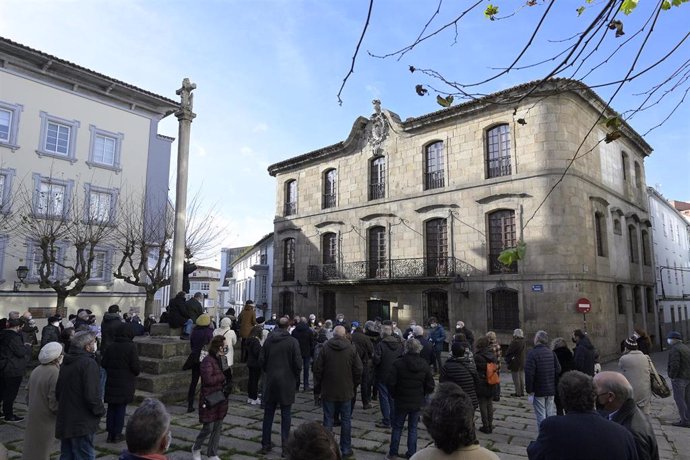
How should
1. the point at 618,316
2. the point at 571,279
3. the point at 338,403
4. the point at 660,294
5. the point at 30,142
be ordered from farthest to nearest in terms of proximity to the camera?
the point at 660,294
the point at 30,142
the point at 618,316
the point at 571,279
the point at 338,403

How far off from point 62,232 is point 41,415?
51.6 ft

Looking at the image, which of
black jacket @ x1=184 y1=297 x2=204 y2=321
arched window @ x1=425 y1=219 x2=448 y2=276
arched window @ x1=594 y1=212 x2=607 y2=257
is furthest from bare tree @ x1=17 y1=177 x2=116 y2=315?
arched window @ x1=594 y1=212 x2=607 y2=257

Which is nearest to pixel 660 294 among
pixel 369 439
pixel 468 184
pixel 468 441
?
pixel 468 184

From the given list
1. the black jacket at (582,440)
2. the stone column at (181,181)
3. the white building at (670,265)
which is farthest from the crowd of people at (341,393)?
the white building at (670,265)

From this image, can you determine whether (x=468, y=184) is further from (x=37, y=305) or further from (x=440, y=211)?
(x=37, y=305)

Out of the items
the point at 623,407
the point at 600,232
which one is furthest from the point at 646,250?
the point at 623,407

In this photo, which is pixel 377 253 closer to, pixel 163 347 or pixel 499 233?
pixel 499 233

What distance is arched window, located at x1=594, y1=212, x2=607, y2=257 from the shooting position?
1861cm

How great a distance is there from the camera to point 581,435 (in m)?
2.71

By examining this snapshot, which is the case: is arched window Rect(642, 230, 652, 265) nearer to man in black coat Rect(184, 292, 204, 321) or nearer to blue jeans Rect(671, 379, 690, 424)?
blue jeans Rect(671, 379, 690, 424)

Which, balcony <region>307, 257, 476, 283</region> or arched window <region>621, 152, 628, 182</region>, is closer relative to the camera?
balcony <region>307, 257, 476, 283</region>

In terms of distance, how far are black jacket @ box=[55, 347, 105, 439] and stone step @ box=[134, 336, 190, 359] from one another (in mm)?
4935

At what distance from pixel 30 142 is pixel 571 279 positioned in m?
23.3

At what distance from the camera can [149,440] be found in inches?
107
